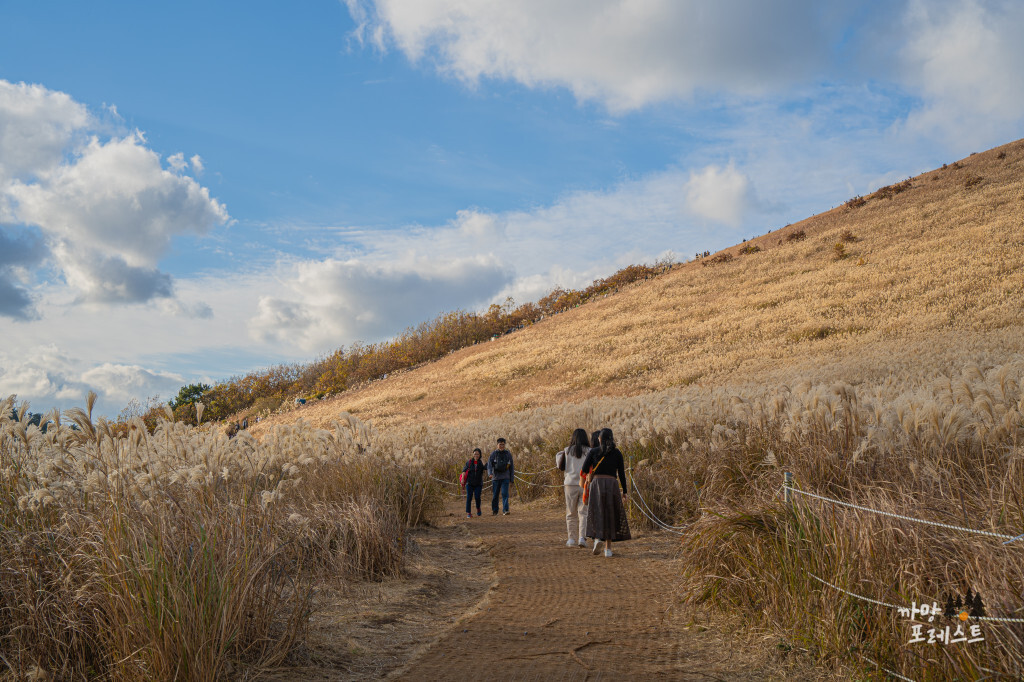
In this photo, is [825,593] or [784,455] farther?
[784,455]

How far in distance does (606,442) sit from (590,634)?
364cm

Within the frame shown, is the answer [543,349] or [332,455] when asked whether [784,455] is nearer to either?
A: [332,455]

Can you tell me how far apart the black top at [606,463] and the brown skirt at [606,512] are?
122mm

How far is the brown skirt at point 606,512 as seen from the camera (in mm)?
8773

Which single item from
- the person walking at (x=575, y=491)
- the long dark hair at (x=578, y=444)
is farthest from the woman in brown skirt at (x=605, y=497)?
the long dark hair at (x=578, y=444)

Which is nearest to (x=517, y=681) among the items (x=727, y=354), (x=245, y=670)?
(x=245, y=670)

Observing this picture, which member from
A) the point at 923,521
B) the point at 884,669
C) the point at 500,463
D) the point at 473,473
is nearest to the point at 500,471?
the point at 500,463

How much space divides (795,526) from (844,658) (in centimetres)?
110

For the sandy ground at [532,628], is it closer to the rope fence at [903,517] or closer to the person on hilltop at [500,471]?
the rope fence at [903,517]

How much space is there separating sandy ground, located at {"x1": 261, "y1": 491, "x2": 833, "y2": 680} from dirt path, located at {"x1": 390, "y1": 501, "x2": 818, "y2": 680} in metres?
0.01

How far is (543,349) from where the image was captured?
151ft

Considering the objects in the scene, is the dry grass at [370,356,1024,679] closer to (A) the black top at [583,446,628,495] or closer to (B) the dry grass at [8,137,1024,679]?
(B) the dry grass at [8,137,1024,679]

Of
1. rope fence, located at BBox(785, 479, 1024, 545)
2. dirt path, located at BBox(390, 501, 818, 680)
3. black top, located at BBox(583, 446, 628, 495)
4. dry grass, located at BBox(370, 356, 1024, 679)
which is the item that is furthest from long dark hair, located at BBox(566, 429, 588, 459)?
rope fence, located at BBox(785, 479, 1024, 545)

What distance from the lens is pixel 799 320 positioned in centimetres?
3544
